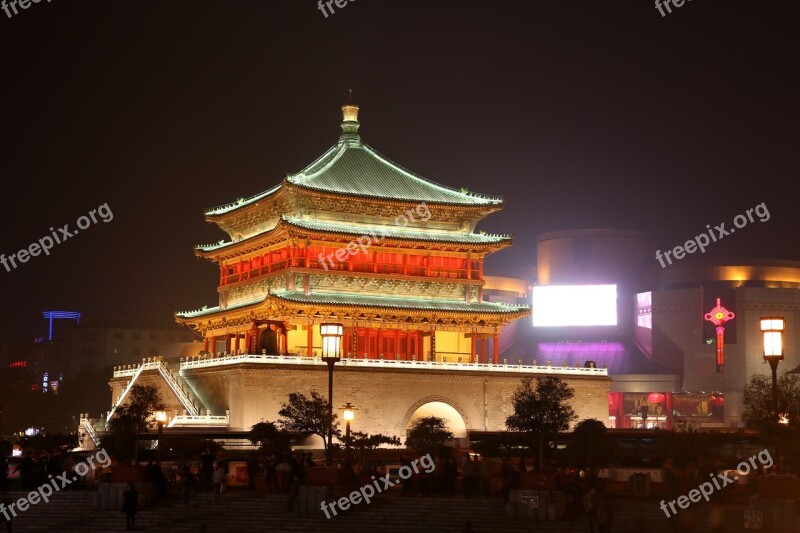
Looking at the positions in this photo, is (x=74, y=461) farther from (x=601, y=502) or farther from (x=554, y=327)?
(x=554, y=327)

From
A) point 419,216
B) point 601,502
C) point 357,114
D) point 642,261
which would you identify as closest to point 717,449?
point 601,502

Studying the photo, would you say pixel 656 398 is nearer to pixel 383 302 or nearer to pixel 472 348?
pixel 472 348

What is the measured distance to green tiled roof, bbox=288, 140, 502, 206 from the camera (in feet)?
219

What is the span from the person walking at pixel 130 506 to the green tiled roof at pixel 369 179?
32215mm

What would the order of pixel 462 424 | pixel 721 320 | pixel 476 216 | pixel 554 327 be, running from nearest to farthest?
pixel 462 424
pixel 476 216
pixel 721 320
pixel 554 327

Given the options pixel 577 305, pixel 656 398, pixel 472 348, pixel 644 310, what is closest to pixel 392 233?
pixel 472 348

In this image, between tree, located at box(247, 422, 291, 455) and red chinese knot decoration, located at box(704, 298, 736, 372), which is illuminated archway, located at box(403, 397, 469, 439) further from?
red chinese knot decoration, located at box(704, 298, 736, 372)

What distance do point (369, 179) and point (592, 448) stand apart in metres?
31.6

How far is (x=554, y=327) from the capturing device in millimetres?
117812

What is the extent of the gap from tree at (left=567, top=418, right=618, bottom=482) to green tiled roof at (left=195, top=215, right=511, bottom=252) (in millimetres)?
25943

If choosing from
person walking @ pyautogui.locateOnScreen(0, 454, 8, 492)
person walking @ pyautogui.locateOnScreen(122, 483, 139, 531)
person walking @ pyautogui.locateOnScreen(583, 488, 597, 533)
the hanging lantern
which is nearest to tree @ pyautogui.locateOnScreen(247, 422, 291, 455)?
person walking @ pyautogui.locateOnScreen(122, 483, 139, 531)

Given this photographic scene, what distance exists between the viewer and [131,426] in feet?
159

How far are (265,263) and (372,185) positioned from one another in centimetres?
762

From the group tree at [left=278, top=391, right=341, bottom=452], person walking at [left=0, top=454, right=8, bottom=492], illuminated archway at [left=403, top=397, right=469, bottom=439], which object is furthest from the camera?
illuminated archway at [left=403, top=397, right=469, bottom=439]
